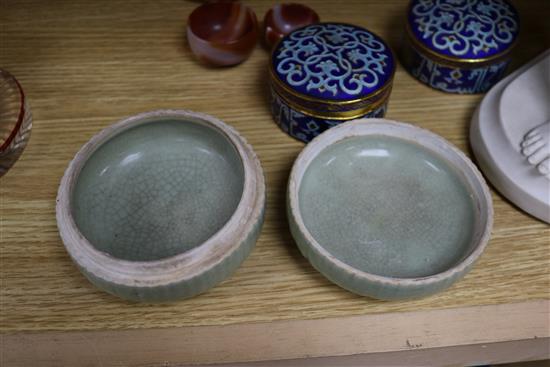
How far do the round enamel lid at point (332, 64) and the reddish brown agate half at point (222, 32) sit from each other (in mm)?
104

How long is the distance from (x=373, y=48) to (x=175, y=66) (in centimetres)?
36

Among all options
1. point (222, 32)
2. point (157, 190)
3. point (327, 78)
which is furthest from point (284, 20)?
point (157, 190)

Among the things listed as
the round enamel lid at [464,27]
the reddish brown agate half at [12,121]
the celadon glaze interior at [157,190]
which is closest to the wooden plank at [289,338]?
the celadon glaze interior at [157,190]

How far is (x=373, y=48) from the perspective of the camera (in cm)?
83

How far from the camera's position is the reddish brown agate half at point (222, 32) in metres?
0.91

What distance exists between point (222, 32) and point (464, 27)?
390 millimetres

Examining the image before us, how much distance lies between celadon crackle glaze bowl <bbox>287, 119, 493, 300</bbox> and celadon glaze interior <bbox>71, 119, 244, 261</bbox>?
0.11 metres

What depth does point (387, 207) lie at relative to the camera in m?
0.77

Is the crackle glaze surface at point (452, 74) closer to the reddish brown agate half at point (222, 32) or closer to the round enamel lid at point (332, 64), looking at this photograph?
the round enamel lid at point (332, 64)

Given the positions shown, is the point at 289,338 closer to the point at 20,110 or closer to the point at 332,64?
the point at 332,64

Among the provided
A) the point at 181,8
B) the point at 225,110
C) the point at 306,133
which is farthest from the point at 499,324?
the point at 181,8

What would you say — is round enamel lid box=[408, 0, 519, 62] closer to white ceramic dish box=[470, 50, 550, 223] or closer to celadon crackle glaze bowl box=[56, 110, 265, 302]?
white ceramic dish box=[470, 50, 550, 223]

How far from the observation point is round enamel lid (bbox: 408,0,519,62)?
2.81ft

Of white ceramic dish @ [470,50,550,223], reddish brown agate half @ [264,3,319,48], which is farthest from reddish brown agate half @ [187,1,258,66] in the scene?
white ceramic dish @ [470,50,550,223]
